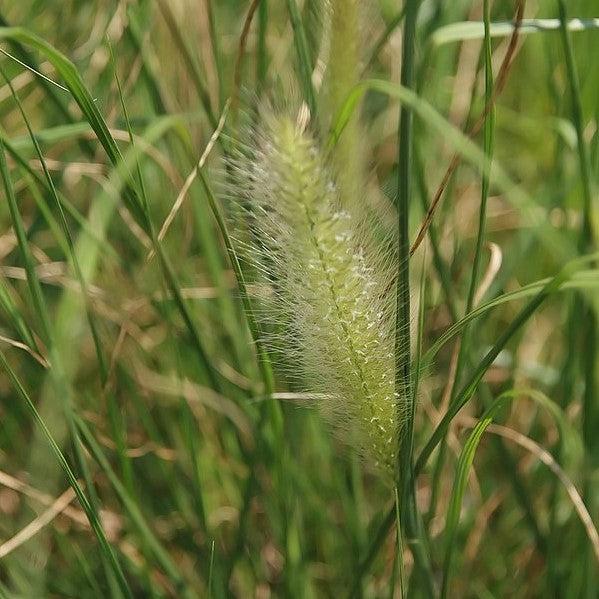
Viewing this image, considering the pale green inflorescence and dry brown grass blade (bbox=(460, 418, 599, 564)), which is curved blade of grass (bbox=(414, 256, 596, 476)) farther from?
dry brown grass blade (bbox=(460, 418, 599, 564))

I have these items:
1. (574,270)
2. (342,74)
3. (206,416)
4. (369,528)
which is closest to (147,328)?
(206,416)

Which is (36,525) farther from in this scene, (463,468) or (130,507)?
(463,468)

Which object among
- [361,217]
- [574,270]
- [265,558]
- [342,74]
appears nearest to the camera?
[574,270]

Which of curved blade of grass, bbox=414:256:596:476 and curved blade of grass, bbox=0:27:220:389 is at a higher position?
curved blade of grass, bbox=0:27:220:389

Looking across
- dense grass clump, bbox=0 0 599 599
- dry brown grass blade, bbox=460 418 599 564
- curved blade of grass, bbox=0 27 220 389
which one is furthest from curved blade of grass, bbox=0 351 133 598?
dry brown grass blade, bbox=460 418 599 564

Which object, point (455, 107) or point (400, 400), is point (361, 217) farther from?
point (455, 107)

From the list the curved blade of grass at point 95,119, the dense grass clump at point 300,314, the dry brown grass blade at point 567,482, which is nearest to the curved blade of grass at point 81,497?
the dense grass clump at point 300,314

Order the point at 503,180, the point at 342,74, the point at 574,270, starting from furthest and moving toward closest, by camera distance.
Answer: the point at 503,180, the point at 342,74, the point at 574,270

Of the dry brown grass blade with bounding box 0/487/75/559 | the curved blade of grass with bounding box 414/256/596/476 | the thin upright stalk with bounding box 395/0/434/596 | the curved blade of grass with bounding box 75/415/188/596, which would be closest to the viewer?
the curved blade of grass with bounding box 414/256/596/476
